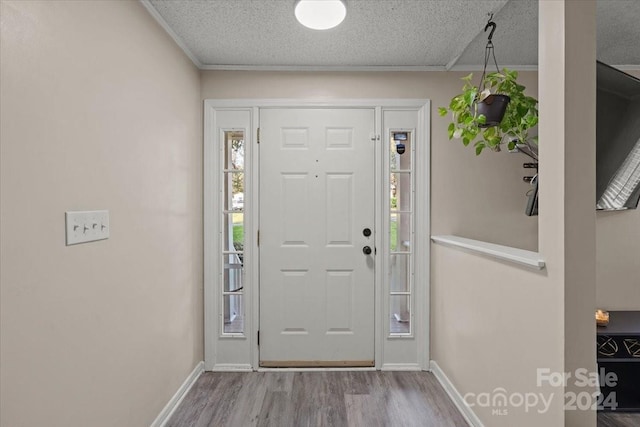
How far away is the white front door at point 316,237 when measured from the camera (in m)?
2.72

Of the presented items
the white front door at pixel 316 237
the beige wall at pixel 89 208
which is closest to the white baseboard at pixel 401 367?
the white front door at pixel 316 237

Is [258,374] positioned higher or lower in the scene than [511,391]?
lower

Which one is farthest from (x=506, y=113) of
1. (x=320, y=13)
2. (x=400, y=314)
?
(x=400, y=314)

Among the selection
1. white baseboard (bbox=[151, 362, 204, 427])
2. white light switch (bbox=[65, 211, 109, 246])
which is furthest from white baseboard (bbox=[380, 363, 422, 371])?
white light switch (bbox=[65, 211, 109, 246])

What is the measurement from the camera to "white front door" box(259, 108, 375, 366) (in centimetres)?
272

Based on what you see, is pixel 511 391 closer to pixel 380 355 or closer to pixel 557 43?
pixel 380 355

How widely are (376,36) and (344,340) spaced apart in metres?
2.15

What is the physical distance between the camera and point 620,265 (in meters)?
2.68

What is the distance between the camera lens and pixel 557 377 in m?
1.29

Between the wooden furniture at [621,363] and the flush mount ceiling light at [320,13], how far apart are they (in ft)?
7.74

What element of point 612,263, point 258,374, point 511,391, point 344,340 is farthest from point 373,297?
point 612,263

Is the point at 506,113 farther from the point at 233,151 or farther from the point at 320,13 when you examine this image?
the point at 233,151

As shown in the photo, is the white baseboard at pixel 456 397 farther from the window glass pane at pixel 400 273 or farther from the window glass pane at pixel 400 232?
the window glass pane at pixel 400 232

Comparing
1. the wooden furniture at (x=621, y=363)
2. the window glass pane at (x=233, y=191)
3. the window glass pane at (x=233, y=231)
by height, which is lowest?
the wooden furniture at (x=621, y=363)
